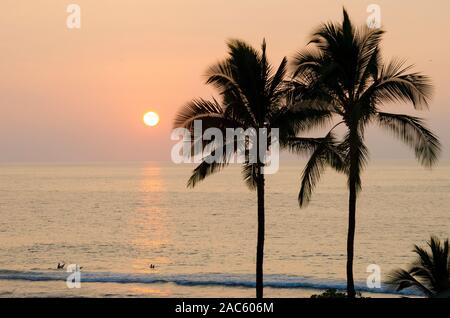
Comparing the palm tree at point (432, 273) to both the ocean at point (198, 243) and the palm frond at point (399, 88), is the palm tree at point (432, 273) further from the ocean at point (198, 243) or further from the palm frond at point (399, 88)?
the ocean at point (198, 243)

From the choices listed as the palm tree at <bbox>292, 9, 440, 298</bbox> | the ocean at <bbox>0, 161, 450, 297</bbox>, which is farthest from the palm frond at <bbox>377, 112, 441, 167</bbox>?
the ocean at <bbox>0, 161, 450, 297</bbox>

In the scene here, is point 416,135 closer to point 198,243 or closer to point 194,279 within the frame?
point 194,279

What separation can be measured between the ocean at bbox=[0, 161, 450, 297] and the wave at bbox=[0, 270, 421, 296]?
0.28 feet

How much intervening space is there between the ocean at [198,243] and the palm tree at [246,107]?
24.2 m

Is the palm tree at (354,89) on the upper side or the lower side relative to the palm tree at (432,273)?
upper

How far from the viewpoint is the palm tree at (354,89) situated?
822 inches

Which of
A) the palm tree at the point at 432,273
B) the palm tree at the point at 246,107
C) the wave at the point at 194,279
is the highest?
the palm tree at the point at 246,107

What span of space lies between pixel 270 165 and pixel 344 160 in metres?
2.49

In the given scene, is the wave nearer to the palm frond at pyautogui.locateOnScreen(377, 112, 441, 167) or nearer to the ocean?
the ocean

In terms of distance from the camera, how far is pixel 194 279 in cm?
5359

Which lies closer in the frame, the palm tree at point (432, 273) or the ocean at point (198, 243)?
the palm tree at point (432, 273)

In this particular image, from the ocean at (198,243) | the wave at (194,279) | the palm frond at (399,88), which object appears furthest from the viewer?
the wave at (194,279)

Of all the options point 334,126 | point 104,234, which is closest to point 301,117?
point 334,126

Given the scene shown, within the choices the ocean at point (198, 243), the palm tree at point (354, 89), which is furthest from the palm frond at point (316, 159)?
the ocean at point (198, 243)
